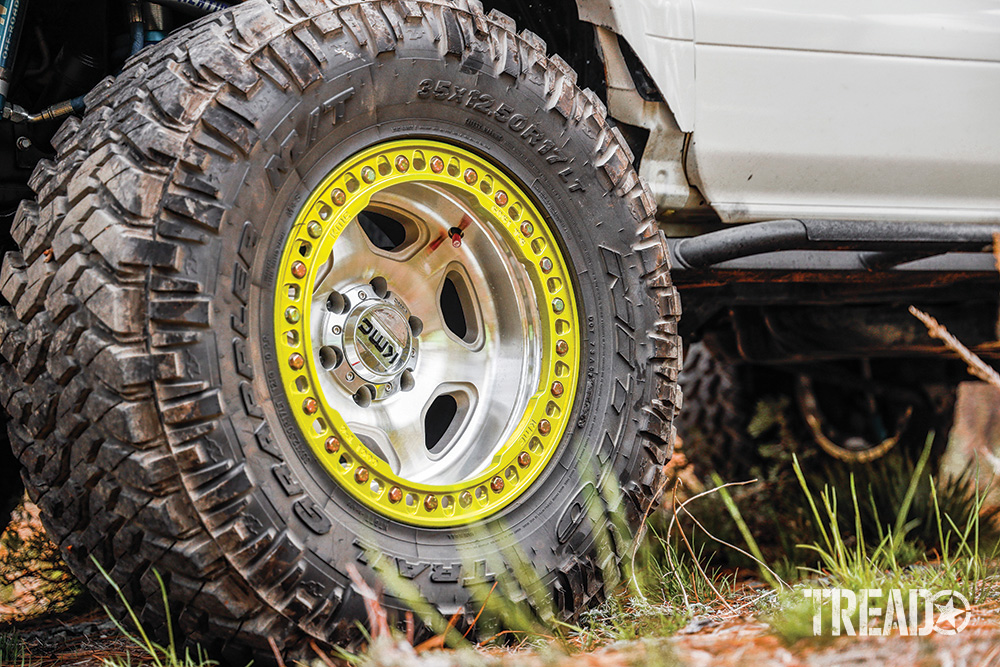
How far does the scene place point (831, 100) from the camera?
218cm

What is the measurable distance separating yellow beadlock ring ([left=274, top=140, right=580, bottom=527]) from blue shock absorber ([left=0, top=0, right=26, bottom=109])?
1.80 ft

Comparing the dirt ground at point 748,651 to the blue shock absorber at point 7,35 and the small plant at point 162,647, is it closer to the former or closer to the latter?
the small plant at point 162,647

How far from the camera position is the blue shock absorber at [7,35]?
151 cm

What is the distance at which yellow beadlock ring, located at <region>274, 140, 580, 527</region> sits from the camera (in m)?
1.47

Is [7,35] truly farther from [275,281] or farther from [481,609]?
[481,609]

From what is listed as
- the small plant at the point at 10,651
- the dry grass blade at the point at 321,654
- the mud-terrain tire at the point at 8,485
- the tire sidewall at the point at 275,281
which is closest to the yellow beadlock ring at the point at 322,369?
the tire sidewall at the point at 275,281

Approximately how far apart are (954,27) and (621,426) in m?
1.39

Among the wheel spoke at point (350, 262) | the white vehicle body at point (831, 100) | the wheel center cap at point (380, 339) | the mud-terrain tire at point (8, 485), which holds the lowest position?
the mud-terrain tire at point (8, 485)

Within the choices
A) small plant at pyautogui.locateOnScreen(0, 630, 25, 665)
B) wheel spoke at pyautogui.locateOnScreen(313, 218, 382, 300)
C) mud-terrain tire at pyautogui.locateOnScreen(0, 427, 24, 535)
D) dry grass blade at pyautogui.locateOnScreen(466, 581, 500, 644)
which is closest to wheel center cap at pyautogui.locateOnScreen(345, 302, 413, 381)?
wheel spoke at pyautogui.locateOnScreen(313, 218, 382, 300)

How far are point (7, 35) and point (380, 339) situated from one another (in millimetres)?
798

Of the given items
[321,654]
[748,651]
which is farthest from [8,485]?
[748,651]

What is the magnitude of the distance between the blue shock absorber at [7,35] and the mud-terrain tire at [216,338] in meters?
0.13

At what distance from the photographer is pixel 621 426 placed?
1.81 metres

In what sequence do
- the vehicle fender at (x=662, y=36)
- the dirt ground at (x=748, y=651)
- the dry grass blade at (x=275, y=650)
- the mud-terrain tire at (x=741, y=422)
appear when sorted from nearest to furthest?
the dirt ground at (x=748, y=651), the dry grass blade at (x=275, y=650), the vehicle fender at (x=662, y=36), the mud-terrain tire at (x=741, y=422)
